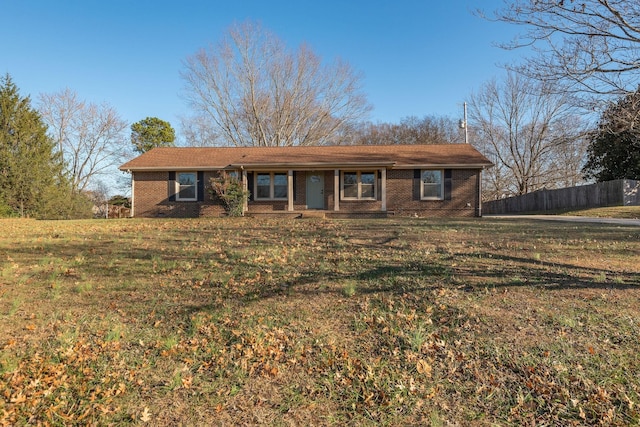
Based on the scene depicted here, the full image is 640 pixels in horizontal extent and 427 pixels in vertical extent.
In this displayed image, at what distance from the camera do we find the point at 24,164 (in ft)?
57.0

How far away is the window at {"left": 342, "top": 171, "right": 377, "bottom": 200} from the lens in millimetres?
17156

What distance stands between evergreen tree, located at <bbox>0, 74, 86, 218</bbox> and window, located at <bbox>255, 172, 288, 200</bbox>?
10.4 meters

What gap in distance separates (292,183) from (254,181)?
192 cm

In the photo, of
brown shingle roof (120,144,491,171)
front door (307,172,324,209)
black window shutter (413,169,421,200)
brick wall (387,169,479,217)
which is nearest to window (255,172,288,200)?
brown shingle roof (120,144,491,171)

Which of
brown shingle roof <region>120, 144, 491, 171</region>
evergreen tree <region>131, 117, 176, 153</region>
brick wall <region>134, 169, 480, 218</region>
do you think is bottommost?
brick wall <region>134, 169, 480, 218</region>

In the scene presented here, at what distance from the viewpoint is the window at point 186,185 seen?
1791cm

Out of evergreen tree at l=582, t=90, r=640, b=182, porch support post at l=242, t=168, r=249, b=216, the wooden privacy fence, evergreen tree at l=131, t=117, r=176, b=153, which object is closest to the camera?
porch support post at l=242, t=168, r=249, b=216

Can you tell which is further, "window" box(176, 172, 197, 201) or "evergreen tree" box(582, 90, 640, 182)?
"evergreen tree" box(582, 90, 640, 182)

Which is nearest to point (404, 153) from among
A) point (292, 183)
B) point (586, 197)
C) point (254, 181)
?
point (292, 183)

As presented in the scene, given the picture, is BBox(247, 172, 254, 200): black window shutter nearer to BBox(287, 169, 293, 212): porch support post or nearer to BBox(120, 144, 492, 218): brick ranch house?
BBox(120, 144, 492, 218): brick ranch house

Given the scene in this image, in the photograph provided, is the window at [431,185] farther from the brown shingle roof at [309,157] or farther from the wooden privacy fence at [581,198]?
the wooden privacy fence at [581,198]

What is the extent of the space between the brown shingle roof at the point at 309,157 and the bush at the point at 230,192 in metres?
1.04

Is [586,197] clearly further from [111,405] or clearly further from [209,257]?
[111,405]

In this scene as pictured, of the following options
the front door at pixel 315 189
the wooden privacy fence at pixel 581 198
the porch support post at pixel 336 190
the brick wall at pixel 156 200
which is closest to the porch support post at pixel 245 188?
the brick wall at pixel 156 200
